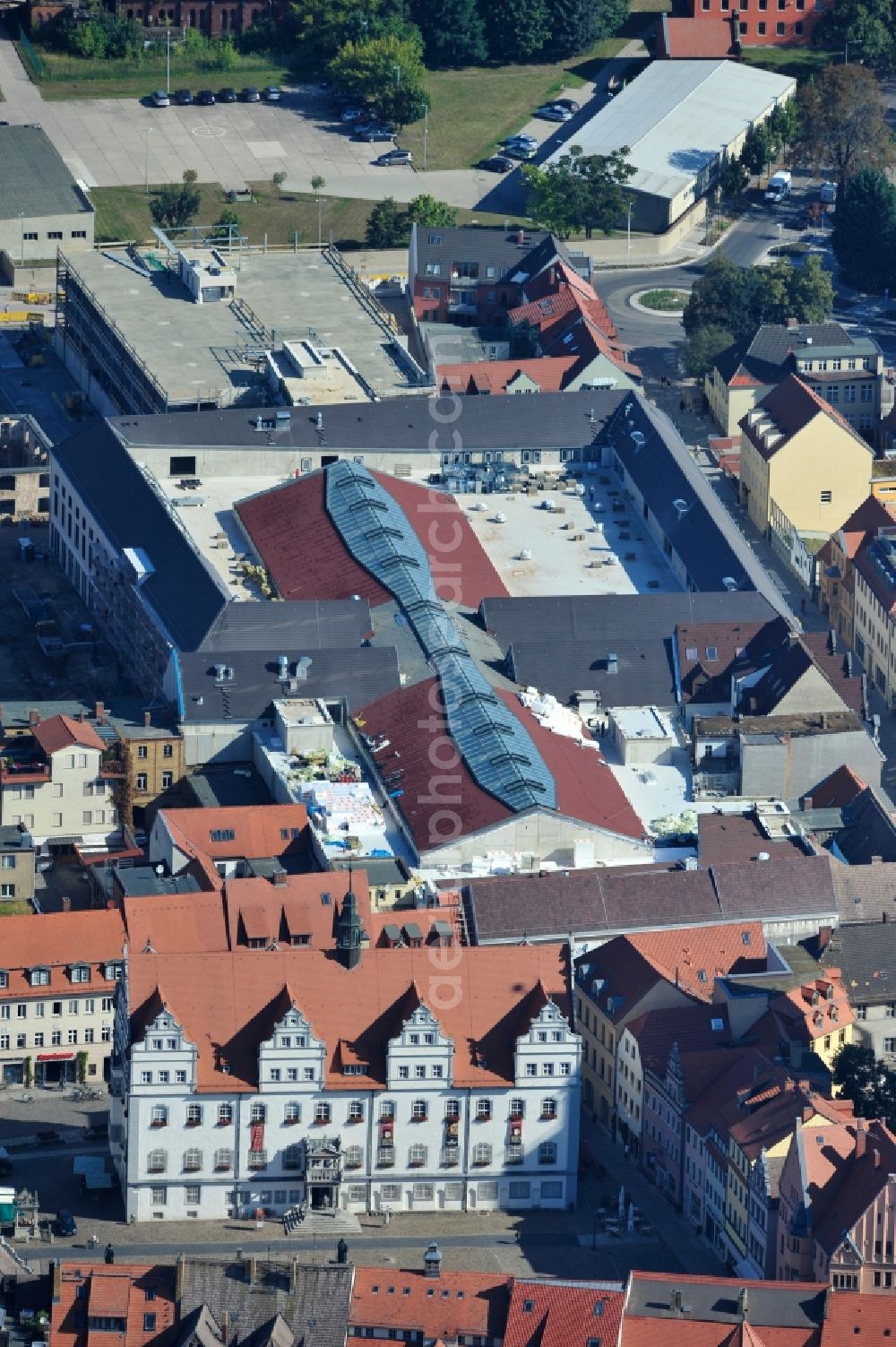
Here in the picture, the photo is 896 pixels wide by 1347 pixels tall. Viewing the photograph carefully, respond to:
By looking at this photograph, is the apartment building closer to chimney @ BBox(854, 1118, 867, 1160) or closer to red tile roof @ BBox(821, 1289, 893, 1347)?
chimney @ BBox(854, 1118, 867, 1160)

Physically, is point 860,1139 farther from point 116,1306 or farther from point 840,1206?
point 116,1306

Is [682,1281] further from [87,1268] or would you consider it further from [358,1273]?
[87,1268]

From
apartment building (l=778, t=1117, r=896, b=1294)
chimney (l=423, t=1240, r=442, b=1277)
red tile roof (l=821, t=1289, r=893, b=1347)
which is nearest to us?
red tile roof (l=821, t=1289, r=893, b=1347)

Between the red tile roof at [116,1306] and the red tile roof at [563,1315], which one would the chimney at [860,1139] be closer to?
the red tile roof at [563,1315]

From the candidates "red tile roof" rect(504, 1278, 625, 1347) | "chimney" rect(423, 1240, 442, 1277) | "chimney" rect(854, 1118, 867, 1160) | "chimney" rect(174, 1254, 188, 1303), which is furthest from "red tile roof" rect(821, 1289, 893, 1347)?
"chimney" rect(174, 1254, 188, 1303)

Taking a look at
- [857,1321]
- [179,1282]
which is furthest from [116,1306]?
[857,1321]
